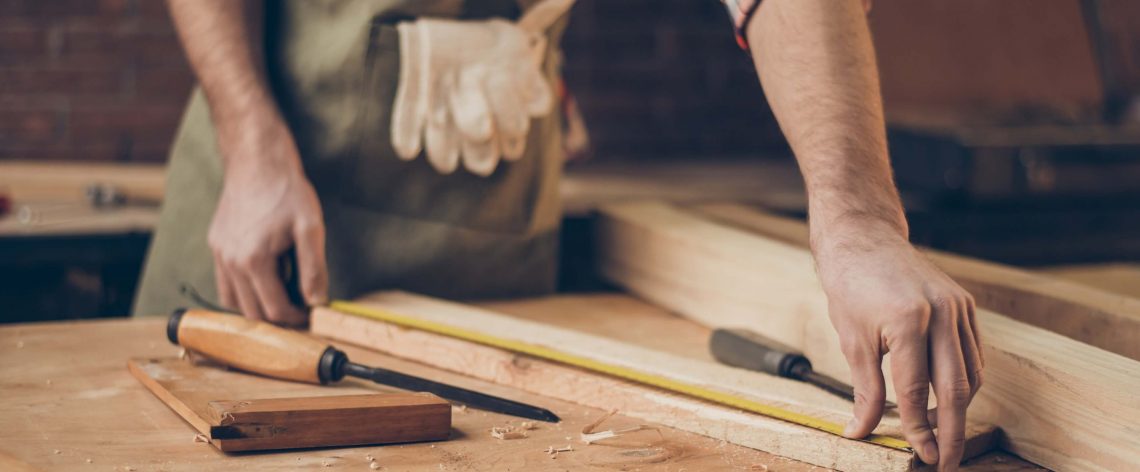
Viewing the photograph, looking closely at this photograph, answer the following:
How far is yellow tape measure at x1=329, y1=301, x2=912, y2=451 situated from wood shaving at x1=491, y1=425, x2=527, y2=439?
0.43 ft

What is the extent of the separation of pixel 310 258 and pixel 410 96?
0.73 feet

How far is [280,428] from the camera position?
0.88 meters

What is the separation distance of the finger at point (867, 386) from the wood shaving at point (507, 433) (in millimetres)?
260

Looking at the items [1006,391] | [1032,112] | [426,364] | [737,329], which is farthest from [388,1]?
[1032,112]

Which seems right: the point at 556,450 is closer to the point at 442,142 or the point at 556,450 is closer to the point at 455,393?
the point at 455,393

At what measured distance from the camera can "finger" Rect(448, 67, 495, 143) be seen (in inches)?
Result: 51.9

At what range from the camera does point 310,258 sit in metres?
1.22

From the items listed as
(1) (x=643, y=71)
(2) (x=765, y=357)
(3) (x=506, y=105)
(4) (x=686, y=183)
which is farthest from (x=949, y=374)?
(1) (x=643, y=71)

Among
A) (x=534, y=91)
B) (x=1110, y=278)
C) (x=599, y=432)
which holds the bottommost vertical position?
(x=1110, y=278)

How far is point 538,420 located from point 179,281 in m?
0.75

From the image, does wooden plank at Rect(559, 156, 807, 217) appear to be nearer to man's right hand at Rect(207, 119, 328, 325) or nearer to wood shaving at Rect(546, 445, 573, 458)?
man's right hand at Rect(207, 119, 328, 325)

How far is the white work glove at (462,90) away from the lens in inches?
51.6

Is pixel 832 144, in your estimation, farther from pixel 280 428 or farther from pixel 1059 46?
pixel 1059 46

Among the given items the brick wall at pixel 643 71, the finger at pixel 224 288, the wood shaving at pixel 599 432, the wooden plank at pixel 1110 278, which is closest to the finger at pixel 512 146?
the finger at pixel 224 288
